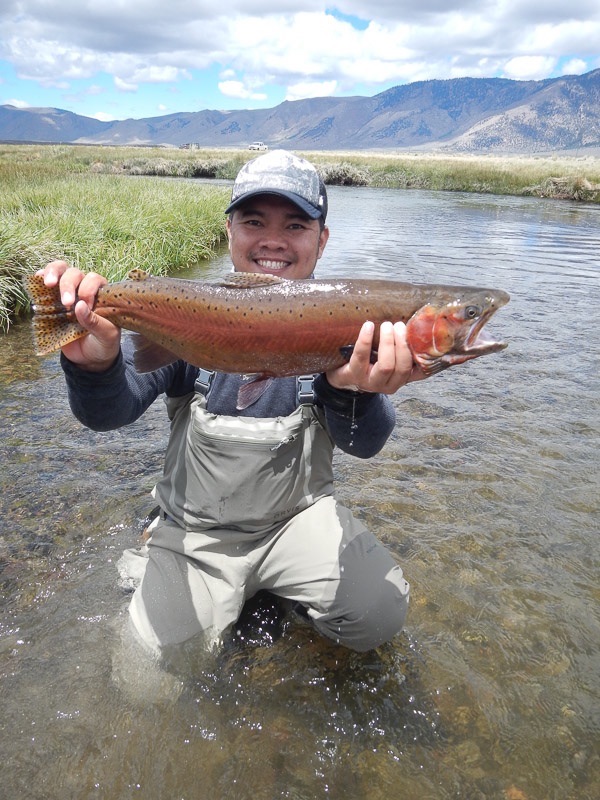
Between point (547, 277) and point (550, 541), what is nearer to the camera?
point (550, 541)

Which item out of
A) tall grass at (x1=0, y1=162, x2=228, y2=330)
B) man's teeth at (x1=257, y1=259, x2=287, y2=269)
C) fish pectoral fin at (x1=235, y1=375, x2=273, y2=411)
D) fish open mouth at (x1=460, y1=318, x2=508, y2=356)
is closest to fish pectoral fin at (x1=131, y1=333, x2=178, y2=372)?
fish pectoral fin at (x1=235, y1=375, x2=273, y2=411)

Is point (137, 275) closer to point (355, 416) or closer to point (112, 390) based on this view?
point (112, 390)

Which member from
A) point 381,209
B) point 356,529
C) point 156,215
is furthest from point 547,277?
point 381,209

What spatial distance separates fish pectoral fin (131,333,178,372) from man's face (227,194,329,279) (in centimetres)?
77

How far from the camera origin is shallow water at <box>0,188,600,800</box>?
2.58 meters

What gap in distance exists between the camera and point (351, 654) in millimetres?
3221

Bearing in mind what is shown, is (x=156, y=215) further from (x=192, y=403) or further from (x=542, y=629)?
(x=542, y=629)

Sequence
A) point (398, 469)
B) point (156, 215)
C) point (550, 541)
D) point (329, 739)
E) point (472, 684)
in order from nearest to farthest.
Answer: point (329, 739) → point (472, 684) → point (550, 541) → point (398, 469) → point (156, 215)

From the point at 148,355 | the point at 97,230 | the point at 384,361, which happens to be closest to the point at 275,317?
the point at 384,361

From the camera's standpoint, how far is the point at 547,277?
539 inches

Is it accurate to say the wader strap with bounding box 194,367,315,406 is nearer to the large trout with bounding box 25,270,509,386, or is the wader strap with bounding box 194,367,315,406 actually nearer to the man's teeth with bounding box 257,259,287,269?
the large trout with bounding box 25,270,509,386

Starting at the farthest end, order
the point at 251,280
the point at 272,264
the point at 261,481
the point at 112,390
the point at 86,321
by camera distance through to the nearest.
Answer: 1. the point at 272,264
2. the point at 261,481
3. the point at 112,390
4. the point at 251,280
5. the point at 86,321

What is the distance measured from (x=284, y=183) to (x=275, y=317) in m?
0.93

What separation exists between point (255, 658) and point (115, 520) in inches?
66.0
